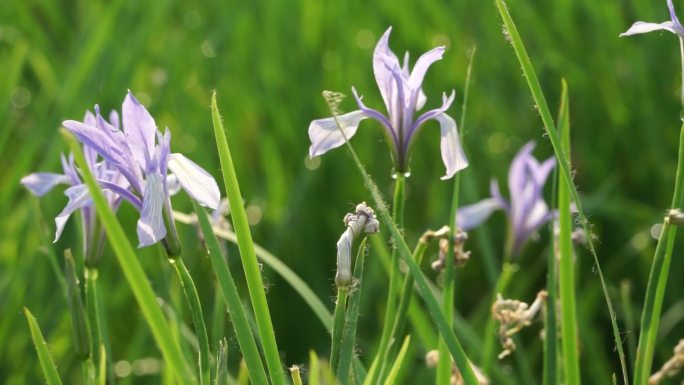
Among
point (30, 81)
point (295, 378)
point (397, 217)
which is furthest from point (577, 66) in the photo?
point (295, 378)

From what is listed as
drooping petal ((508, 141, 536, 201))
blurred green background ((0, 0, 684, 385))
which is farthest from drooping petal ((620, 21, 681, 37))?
blurred green background ((0, 0, 684, 385))

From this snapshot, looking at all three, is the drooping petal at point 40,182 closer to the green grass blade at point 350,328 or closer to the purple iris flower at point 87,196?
the purple iris flower at point 87,196

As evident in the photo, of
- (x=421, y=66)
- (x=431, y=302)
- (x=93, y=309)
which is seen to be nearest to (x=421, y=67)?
(x=421, y=66)

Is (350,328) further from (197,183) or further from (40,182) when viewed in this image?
(40,182)

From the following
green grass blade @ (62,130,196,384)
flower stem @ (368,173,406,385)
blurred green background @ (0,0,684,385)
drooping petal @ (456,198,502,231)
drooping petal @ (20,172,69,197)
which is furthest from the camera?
blurred green background @ (0,0,684,385)

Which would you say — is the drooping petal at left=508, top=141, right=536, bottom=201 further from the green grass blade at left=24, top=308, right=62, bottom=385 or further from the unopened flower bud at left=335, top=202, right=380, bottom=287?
the green grass blade at left=24, top=308, right=62, bottom=385

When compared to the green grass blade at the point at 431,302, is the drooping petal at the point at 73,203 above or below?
above

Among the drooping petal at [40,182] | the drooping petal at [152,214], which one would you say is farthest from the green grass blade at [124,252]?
the drooping petal at [40,182]
